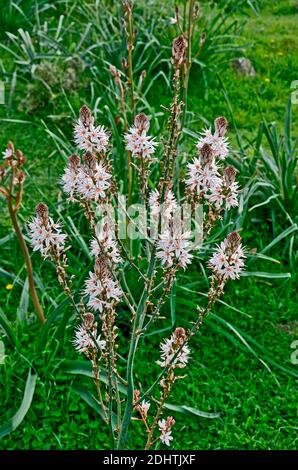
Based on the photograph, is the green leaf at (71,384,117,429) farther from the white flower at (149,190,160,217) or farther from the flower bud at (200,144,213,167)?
the flower bud at (200,144,213,167)

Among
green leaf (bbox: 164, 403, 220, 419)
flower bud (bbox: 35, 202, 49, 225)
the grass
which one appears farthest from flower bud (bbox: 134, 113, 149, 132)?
green leaf (bbox: 164, 403, 220, 419)

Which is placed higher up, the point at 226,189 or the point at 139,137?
the point at 139,137

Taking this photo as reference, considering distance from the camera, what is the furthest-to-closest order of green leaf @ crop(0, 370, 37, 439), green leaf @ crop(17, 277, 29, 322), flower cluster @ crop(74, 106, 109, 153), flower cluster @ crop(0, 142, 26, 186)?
green leaf @ crop(17, 277, 29, 322), green leaf @ crop(0, 370, 37, 439), flower cluster @ crop(0, 142, 26, 186), flower cluster @ crop(74, 106, 109, 153)

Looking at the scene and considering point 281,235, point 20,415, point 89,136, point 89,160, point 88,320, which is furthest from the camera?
point 281,235

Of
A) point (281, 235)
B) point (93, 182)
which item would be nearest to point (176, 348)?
point (93, 182)

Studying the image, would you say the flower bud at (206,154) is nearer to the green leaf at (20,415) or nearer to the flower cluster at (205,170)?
the flower cluster at (205,170)

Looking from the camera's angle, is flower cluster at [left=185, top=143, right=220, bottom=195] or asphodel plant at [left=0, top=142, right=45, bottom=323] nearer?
flower cluster at [left=185, top=143, right=220, bottom=195]

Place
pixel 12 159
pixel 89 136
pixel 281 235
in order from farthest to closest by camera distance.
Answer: pixel 281 235 < pixel 12 159 < pixel 89 136

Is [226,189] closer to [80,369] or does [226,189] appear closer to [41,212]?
[41,212]

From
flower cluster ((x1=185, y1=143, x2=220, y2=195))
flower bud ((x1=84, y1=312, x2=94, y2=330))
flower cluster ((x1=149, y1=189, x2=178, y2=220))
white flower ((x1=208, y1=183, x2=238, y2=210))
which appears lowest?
flower bud ((x1=84, y1=312, x2=94, y2=330))

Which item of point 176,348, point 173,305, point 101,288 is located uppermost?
point 101,288

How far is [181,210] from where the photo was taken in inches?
87.0

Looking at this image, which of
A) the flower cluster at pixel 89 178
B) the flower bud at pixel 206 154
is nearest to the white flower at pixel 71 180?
the flower cluster at pixel 89 178

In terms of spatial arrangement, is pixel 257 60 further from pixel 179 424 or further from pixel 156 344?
pixel 179 424
